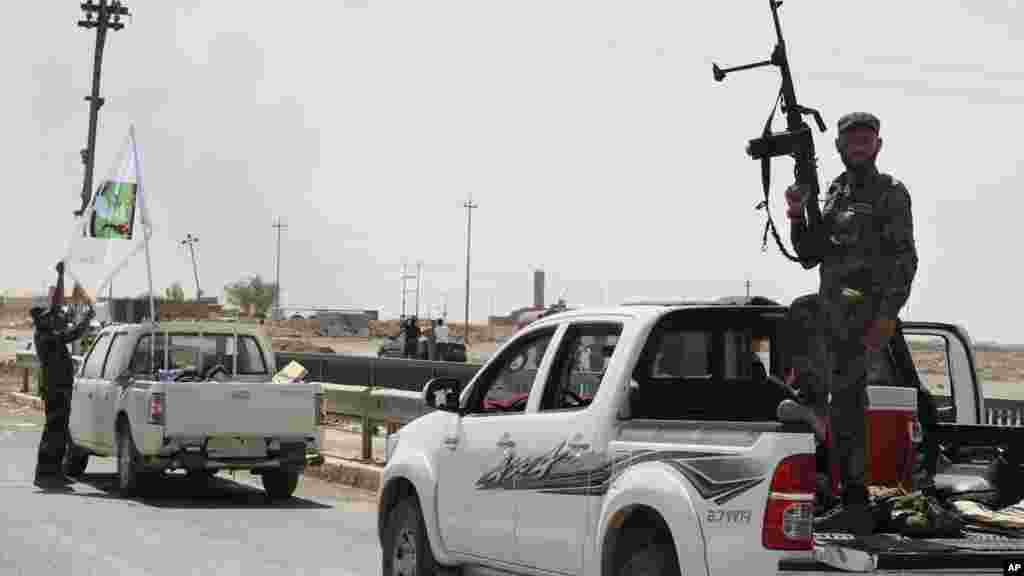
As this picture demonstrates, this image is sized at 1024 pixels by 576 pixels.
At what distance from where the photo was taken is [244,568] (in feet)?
40.3

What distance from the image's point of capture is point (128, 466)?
17938mm

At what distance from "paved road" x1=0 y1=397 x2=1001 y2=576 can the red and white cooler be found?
16.2ft

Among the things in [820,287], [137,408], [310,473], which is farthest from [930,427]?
[310,473]

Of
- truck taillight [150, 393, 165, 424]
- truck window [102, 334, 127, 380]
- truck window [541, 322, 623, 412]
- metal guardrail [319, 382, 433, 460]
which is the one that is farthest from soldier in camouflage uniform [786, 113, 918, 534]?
truck window [102, 334, 127, 380]

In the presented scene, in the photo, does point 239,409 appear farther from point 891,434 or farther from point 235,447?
point 891,434

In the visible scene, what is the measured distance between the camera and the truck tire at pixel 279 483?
1828cm

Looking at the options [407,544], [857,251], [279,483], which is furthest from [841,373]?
[279,483]

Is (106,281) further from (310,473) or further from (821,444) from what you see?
(821,444)

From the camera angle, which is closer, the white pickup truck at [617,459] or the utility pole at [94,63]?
the white pickup truck at [617,459]

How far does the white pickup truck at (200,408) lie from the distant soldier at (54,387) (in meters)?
0.35

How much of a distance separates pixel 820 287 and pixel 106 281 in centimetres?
1571

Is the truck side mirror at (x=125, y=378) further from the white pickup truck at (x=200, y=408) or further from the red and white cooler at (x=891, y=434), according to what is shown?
the red and white cooler at (x=891, y=434)

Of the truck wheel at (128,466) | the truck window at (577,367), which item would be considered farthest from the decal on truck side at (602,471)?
the truck wheel at (128,466)

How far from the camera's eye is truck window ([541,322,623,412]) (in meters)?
8.85
